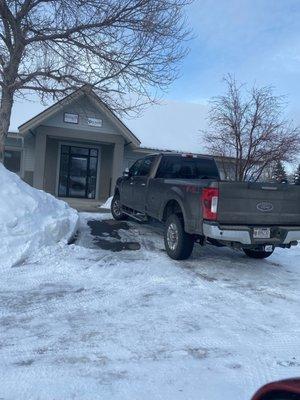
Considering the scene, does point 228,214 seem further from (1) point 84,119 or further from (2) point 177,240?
(1) point 84,119

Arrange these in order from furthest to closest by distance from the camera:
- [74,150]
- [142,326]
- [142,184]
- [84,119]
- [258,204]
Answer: [74,150]
[84,119]
[142,184]
[258,204]
[142,326]

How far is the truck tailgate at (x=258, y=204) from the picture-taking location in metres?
7.43

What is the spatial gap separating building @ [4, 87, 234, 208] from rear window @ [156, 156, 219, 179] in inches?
345

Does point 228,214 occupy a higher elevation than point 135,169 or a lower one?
lower

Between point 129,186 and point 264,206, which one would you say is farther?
point 129,186

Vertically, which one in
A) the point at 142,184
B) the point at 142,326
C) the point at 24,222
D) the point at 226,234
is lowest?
the point at 142,326

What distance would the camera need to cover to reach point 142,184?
1056cm

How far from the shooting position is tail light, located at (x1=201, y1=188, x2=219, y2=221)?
7379 mm

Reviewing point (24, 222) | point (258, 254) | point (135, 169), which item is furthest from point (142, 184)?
point (24, 222)

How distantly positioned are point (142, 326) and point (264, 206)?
133 inches

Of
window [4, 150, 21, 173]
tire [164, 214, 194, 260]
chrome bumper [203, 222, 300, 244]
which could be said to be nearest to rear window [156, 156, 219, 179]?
tire [164, 214, 194, 260]

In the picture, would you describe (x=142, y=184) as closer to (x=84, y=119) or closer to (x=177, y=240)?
(x=177, y=240)

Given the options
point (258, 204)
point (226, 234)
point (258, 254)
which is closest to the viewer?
point (226, 234)

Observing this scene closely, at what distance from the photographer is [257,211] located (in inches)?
301
